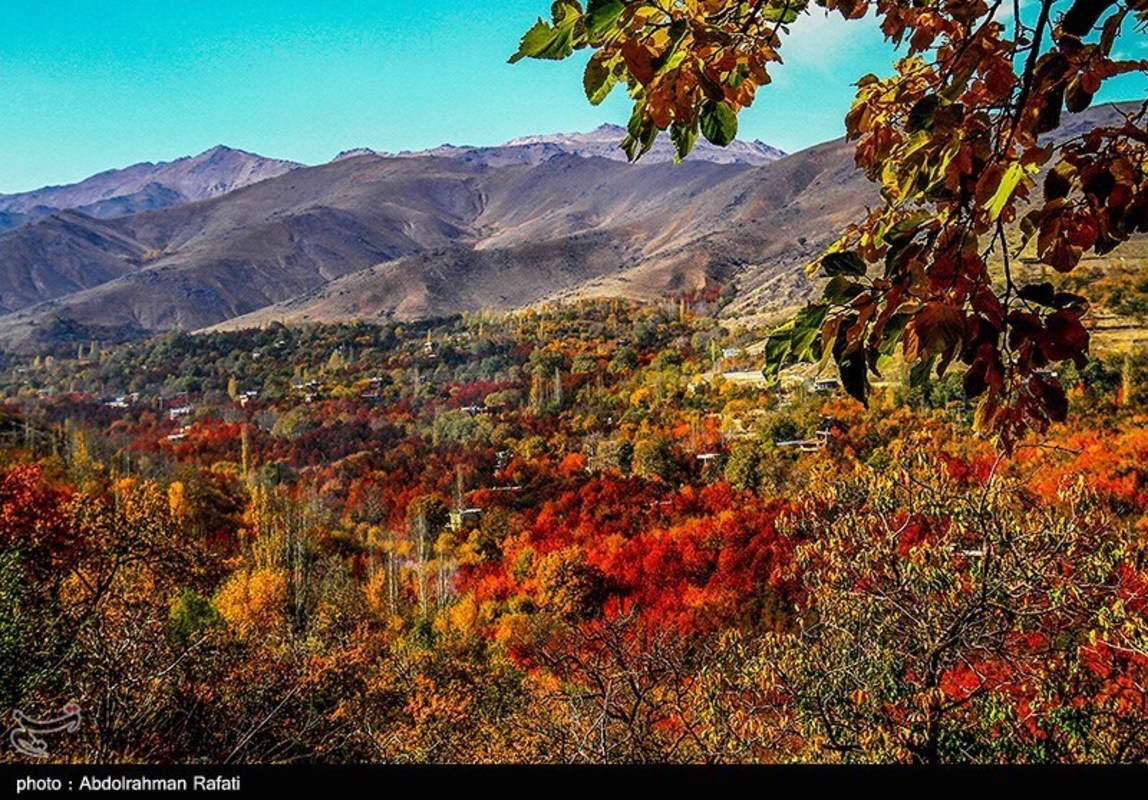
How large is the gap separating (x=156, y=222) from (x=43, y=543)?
659 ft

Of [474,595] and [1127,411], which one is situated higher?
[1127,411]

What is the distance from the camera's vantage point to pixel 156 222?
625 feet

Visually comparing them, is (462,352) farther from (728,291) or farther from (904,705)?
(904,705)

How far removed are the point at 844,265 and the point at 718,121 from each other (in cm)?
33

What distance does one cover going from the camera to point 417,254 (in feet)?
385

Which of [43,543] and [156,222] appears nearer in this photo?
[43,543]

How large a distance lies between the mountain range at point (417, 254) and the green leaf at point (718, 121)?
181 ft

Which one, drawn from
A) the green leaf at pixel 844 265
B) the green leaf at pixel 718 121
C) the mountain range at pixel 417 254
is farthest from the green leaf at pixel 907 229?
the mountain range at pixel 417 254

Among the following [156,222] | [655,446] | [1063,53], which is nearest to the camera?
[1063,53]

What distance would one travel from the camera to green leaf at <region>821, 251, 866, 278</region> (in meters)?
1.13

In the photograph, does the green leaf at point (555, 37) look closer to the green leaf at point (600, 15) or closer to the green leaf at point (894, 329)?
the green leaf at point (600, 15)

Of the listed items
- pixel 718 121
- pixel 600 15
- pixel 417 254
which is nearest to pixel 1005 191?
pixel 718 121

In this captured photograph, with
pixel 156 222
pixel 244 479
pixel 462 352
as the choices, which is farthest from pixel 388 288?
pixel 156 222

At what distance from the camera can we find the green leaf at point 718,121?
4.25 feet
